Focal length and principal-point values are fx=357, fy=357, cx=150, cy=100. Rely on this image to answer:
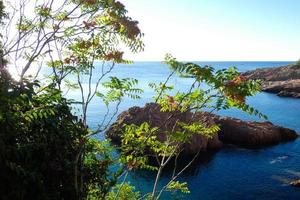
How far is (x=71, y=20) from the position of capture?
422 inches

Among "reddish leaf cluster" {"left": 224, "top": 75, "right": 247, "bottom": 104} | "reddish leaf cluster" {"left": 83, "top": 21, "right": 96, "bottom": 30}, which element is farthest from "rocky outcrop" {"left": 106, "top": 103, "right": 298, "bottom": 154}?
"reddish leaf cluster" {"left": 224, "top": 75, "right": 247, "bottom": 104}

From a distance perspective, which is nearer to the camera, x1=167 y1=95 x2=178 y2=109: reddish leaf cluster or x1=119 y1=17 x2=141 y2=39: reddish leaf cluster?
x1=119 y1=17 x2=141 y2=39: reddish leaf cluster

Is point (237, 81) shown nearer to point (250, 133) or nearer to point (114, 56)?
point (114, 56)

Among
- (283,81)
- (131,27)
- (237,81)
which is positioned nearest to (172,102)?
(237,81)

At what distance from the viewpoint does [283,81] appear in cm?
11456

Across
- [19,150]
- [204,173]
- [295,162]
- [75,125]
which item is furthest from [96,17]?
[295,162]

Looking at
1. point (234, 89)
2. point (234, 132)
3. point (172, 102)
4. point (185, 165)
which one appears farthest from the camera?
point (234, 132)

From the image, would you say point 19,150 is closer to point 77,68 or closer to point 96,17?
point 77,68

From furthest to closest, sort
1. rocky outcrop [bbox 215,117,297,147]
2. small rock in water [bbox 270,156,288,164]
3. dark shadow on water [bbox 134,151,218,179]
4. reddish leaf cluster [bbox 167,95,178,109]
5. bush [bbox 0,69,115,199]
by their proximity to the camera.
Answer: rocky outcrop [bbox 215,117,297,147]
small rock in water [bbox 270,156,288,164]
dark shadow on water [bbox 134,151,218,179]
reddish leaf cluster [bbox 167,95,178,109]
bush [bbox 0,69,115,199]

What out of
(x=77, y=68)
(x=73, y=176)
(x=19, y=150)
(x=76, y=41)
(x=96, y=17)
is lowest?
(x=73, y=176)

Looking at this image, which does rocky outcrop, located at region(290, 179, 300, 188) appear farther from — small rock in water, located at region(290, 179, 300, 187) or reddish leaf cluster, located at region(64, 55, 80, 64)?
reddish leaf cluster, located at region(64, 55, 80, 64)

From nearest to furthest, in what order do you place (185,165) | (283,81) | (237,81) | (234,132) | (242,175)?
(237,81), (242,175), (185,165), (234,132), (283,81)

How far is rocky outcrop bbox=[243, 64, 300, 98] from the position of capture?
326 ft

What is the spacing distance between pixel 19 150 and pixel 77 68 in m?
3.50
